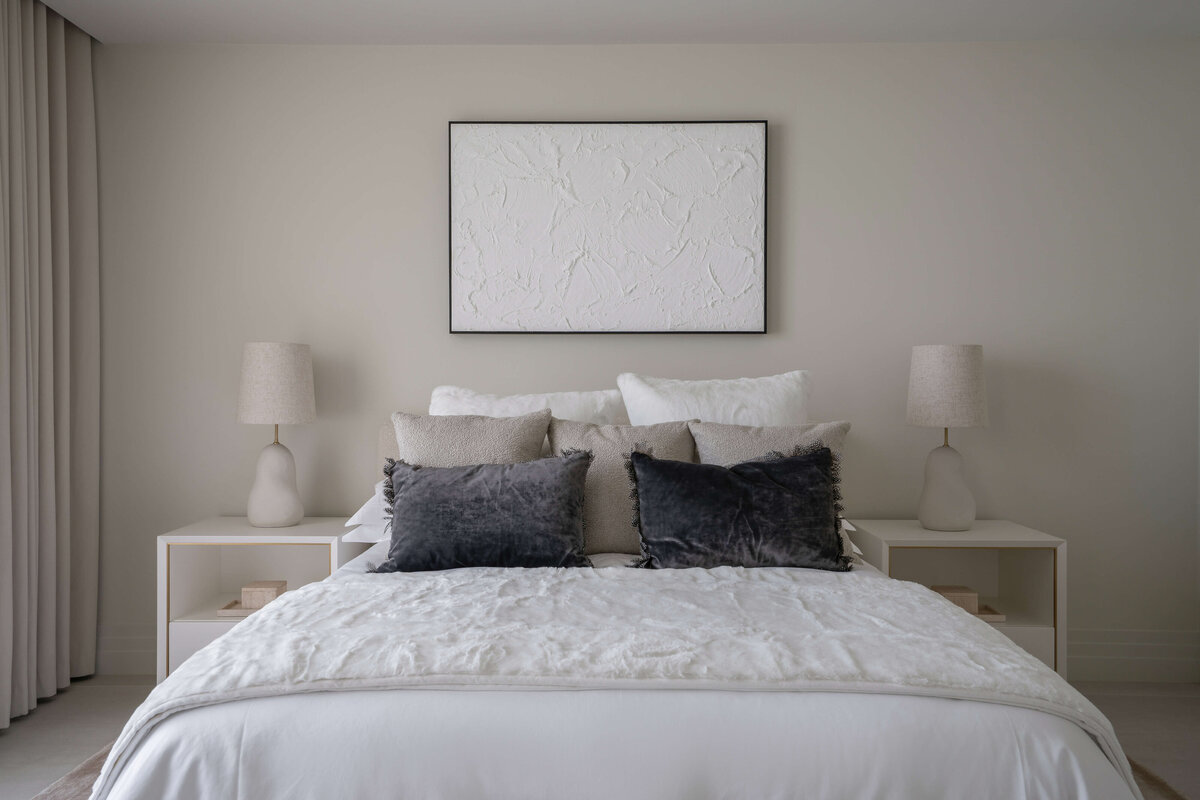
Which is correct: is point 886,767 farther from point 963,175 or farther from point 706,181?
point 963,175

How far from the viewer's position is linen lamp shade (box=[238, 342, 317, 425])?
2.98 meters

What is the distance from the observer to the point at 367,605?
1780mm

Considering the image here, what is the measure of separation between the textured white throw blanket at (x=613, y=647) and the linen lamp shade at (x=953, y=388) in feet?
3.69

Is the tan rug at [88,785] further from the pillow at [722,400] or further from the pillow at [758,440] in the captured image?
the pillow at [722,400]

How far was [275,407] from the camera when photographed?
298 centimetres

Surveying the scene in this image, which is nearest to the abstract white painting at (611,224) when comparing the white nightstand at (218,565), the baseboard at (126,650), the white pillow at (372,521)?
the white pillow at (372,521)

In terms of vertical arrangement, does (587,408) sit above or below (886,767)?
above

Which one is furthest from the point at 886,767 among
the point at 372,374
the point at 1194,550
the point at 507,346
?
the point at 1194,550

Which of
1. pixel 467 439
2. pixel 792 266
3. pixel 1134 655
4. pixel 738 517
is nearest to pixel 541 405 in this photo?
pixel 467 439

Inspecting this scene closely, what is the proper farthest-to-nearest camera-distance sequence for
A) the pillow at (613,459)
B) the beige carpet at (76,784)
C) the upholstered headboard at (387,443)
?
the upholstered headboard at (387,443) < the pillow at (613,459) < the beige carpet at (76,784)

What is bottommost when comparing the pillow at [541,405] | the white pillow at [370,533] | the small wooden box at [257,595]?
the small wooden box at [257,595]

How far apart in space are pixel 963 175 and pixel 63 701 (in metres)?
3.95

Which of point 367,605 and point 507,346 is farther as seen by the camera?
point 507,346

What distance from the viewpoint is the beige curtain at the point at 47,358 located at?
2760 millimetres
